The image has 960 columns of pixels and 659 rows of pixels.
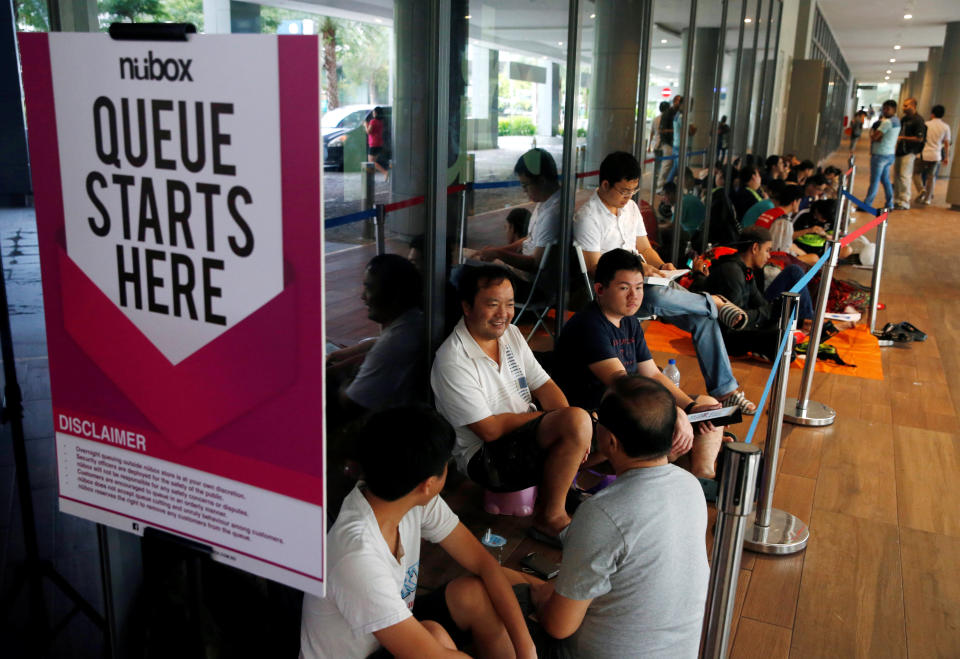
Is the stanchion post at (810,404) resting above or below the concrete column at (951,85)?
below

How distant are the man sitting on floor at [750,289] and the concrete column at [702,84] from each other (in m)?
2.49

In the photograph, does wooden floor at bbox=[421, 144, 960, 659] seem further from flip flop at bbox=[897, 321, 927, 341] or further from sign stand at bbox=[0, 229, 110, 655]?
sign stand at bbox=[0, 229, 110, 655]

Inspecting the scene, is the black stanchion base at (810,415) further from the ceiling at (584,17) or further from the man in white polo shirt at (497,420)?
the ceiling at (584,17)

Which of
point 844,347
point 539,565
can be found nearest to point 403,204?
point 539,565

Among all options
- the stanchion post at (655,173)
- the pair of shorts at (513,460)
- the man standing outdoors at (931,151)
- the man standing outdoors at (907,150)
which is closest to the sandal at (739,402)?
the pair of shorts at (513,460)

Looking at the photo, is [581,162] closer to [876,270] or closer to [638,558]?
[876,270]

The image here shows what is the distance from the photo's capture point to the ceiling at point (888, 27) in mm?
14969

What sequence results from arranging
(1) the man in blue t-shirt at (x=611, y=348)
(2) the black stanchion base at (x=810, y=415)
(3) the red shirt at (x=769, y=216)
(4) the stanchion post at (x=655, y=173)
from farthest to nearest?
(4) the stanchion post at (x=655, y=173), (3) the red shirt at (x=769, y=216), (2) the black stanchion base at (x=810, y=415), (1) the man in blue t-shirt at (x=611, y=348)

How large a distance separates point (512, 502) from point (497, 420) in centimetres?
41

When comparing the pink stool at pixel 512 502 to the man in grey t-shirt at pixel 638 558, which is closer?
the man in grey t-shirt at pixel 638 558

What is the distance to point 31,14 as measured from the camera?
1996 millimetres

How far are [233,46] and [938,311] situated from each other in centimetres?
706

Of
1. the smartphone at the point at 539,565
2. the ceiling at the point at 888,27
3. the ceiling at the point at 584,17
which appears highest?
the ceiling at the point at 888,27

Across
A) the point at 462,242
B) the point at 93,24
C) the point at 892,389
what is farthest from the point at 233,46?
the point at 892,389
